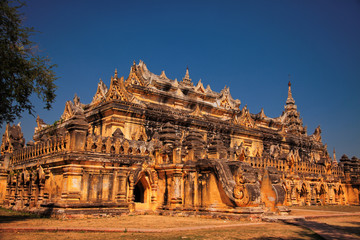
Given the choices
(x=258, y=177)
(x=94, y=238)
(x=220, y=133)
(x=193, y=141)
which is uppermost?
(x=220, y=133)

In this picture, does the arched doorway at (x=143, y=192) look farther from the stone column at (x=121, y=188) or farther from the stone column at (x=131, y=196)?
the stone column at (x=121, y=188)

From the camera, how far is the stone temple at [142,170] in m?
17.7

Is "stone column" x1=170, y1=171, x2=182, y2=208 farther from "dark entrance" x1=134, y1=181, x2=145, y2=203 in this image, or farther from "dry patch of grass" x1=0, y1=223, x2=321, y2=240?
"dry patch of grass" x1=0, y1=223, x2=321, y2=240

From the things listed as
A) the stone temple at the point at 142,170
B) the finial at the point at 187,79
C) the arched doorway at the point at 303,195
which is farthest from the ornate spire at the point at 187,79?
the arched doorway at the point at 303,195

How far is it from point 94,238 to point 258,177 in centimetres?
1020

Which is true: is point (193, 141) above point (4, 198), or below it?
above

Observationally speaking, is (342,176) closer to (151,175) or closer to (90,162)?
(151,175)

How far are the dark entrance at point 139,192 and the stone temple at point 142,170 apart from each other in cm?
7

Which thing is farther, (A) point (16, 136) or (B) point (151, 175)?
(A) point (16, 136)

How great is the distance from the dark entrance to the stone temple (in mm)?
71

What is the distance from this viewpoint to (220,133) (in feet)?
112

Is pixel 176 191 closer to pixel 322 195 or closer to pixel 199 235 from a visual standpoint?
pixel 199 235

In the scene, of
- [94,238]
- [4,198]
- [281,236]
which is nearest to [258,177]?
[281,236]

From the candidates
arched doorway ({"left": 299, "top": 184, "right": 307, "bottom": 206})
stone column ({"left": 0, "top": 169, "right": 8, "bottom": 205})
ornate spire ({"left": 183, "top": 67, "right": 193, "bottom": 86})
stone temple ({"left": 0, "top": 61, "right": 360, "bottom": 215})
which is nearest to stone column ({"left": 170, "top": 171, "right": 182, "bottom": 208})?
stone temple ({"left": 0, "top": 61, "right": 360, "bottom": 215})
